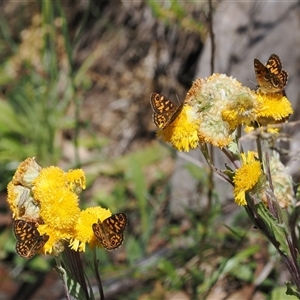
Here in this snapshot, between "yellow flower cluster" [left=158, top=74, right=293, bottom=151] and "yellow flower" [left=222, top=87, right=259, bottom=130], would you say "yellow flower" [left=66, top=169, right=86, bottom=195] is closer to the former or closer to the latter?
"yellow flower cluster" [left=158, top=74, right=293, bottom=151]

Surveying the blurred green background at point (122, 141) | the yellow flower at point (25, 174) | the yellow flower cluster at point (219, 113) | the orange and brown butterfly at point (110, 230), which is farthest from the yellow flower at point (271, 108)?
the blurred green background at point (122, 141)

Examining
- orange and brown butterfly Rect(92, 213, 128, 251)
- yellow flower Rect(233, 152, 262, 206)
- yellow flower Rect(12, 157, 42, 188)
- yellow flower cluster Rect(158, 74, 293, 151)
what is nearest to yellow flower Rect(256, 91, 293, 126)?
yellow flower cluster Rect(158, 74, 293, 151)

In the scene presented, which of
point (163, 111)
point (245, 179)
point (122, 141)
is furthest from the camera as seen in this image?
point (122, 141)

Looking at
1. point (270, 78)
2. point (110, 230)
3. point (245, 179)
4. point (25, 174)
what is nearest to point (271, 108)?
point (270, 78)

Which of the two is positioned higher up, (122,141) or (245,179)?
(245,179)

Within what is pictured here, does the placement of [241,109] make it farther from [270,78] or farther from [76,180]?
[76,180]

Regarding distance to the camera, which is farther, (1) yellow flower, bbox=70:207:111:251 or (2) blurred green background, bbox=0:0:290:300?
(2) blurred green background, bbox=0:0:290:300

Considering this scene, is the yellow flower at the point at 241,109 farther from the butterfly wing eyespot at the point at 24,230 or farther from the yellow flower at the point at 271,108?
the butterfly wing eyespot at the point at 24,230
